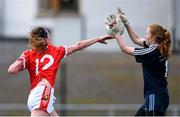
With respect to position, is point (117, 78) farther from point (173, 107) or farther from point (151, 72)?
point (151, 72)

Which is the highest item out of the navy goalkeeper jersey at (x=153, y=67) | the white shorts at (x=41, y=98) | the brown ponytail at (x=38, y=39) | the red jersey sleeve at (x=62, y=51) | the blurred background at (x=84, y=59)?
the brown ponytail at (x=38, y=39)

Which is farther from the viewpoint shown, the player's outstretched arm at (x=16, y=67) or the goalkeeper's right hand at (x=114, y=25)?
the goalkeeper's right hand at (x=114, y=25)

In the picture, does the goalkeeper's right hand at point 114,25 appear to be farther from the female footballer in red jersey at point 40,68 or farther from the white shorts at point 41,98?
the white shorts at point 41,98

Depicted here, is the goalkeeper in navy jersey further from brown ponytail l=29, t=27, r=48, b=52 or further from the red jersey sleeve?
brown ponytail l=29, t=27, r=48, b=52

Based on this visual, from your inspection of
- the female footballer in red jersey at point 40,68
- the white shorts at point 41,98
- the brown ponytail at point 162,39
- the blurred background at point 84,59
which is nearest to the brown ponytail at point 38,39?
the female footballer in red jersey at point 40,68

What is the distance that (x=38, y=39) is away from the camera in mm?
11281

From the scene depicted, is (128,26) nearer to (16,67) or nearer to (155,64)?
(155,64)

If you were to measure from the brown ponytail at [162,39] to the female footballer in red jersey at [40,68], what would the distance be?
1.20 meters

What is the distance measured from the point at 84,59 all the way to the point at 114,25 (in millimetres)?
12671

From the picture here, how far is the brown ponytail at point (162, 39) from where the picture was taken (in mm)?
11250

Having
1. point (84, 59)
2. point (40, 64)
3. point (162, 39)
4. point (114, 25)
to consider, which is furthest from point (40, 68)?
point (84, 59)

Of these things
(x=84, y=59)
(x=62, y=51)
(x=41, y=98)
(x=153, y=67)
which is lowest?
(x=84, y=59)

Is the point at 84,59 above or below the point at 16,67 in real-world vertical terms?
below

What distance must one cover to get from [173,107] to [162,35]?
9.72 metres
